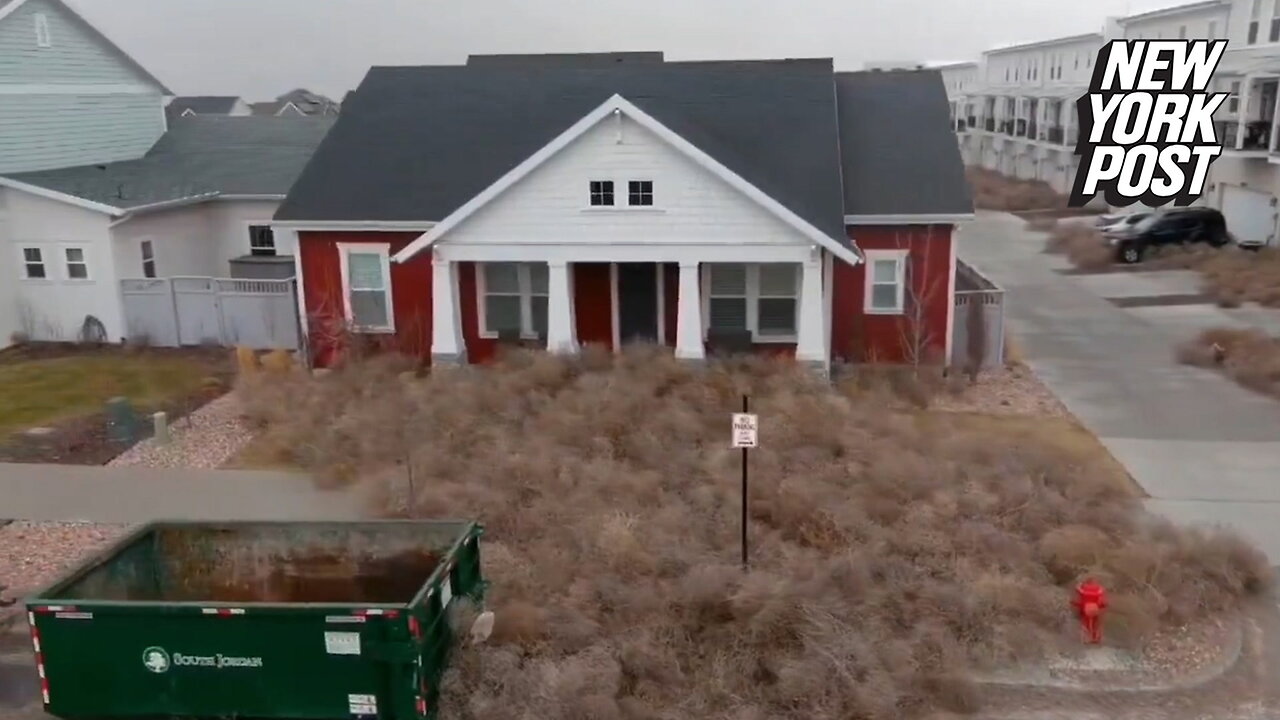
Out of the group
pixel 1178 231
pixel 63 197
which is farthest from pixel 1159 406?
pixel 63 197

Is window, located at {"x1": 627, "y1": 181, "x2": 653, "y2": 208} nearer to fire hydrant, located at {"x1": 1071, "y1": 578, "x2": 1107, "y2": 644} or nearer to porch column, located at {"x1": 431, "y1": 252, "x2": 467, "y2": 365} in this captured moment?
porch column, located at {"x1": 431, "y1": 252, "x2": 467, "y2": 365}

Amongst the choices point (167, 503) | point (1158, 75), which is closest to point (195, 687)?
point (167, 503)

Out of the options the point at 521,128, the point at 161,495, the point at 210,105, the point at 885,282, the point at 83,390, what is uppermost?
the point at 210,105

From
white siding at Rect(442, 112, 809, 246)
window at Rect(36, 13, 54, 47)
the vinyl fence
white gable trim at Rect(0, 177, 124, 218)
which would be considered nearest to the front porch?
white siding at Rect(442, 112, 809, 246)

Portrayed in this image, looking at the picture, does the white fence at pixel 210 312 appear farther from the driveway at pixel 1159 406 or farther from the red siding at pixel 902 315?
the driveway at pixel 1159 406

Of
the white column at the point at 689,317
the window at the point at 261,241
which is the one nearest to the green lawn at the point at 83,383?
the window at the point at 261,241

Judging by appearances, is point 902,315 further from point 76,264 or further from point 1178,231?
point 1178,231

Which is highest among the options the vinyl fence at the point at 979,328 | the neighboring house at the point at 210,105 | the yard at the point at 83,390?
the neighboring house at the point at 210,105

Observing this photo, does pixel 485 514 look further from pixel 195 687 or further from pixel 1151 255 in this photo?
pixel 1151 255
